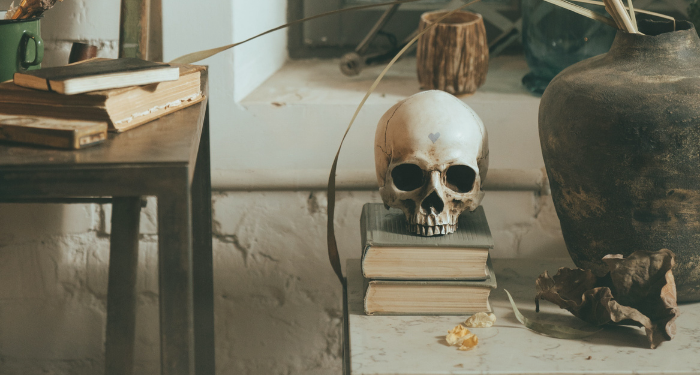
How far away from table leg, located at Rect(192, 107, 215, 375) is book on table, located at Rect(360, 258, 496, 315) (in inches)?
14.1

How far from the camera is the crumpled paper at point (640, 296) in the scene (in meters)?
0.89

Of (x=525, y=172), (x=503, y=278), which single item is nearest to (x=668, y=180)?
(x=503, y=278)

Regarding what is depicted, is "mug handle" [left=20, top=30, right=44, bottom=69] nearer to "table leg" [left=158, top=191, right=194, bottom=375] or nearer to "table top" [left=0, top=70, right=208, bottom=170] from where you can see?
"table top" [left=0, top=70, right=208, bottom=170]

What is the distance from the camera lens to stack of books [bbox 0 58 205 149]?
736mm

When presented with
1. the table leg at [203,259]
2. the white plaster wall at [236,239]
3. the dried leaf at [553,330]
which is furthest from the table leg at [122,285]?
the dried leaf at [553,330]

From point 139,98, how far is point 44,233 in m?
0.71

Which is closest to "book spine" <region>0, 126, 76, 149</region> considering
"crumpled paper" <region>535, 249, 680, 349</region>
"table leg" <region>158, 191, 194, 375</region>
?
"table leg" <region>158, 191, 194, 375</region>

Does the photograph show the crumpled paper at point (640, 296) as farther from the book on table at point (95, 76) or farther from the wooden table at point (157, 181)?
the book on table at point (95, 76)

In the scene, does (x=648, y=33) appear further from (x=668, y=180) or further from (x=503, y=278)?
(x=503, y=278)

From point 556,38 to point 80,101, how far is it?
39.9 inches

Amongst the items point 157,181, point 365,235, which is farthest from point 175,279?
point 365,235

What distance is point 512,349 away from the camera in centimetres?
91

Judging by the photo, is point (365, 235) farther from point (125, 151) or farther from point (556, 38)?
point (556, 38)

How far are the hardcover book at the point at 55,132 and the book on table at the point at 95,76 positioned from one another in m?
0.05
